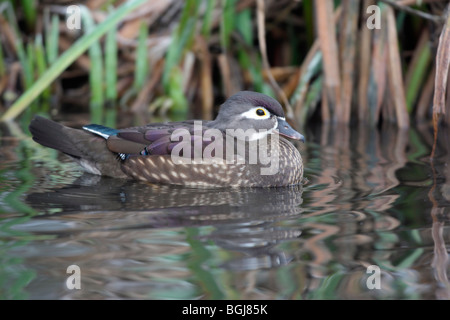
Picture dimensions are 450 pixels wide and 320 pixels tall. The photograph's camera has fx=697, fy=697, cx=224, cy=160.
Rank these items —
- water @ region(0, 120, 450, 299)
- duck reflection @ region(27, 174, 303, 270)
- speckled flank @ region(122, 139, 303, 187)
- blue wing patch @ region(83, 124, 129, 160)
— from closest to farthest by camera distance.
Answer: water @ region(0, 120, 450, 299)
duck reflection @ region(27, 174, 303, 270)
speckled flank @ region(122, 139, 303, 187)
blue wing patch @ region(83, 124, 129, 160)

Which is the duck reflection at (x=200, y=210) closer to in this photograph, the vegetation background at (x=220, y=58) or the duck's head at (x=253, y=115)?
the duck's head at (x=253, y=115)

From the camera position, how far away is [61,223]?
3.56 meters

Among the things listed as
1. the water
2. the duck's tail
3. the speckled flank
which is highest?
the duck's tail

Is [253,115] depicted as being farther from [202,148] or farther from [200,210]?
[200,210]

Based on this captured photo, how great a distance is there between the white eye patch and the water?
21.3 inches

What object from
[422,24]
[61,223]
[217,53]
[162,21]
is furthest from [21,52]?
[61,223]

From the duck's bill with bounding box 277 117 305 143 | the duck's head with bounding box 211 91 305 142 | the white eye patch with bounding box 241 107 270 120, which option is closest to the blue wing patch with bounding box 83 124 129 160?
the duck's head with bounding box 211 91 305 142

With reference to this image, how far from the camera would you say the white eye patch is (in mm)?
4812

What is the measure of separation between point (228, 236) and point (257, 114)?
165cm

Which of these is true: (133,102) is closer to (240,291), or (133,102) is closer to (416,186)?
(416,186)

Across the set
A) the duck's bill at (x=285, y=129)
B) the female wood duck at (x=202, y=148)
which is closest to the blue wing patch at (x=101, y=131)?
the female wood duck at (x=202, y=148)

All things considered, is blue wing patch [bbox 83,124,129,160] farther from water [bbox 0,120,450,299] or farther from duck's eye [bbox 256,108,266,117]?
duck's eye [bbox 256,108,266,117]

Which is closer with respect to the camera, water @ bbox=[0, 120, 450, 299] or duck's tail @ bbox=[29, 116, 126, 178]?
water @ bbox=[0, 120, 450, 299]

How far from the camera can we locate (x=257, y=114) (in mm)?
4832
